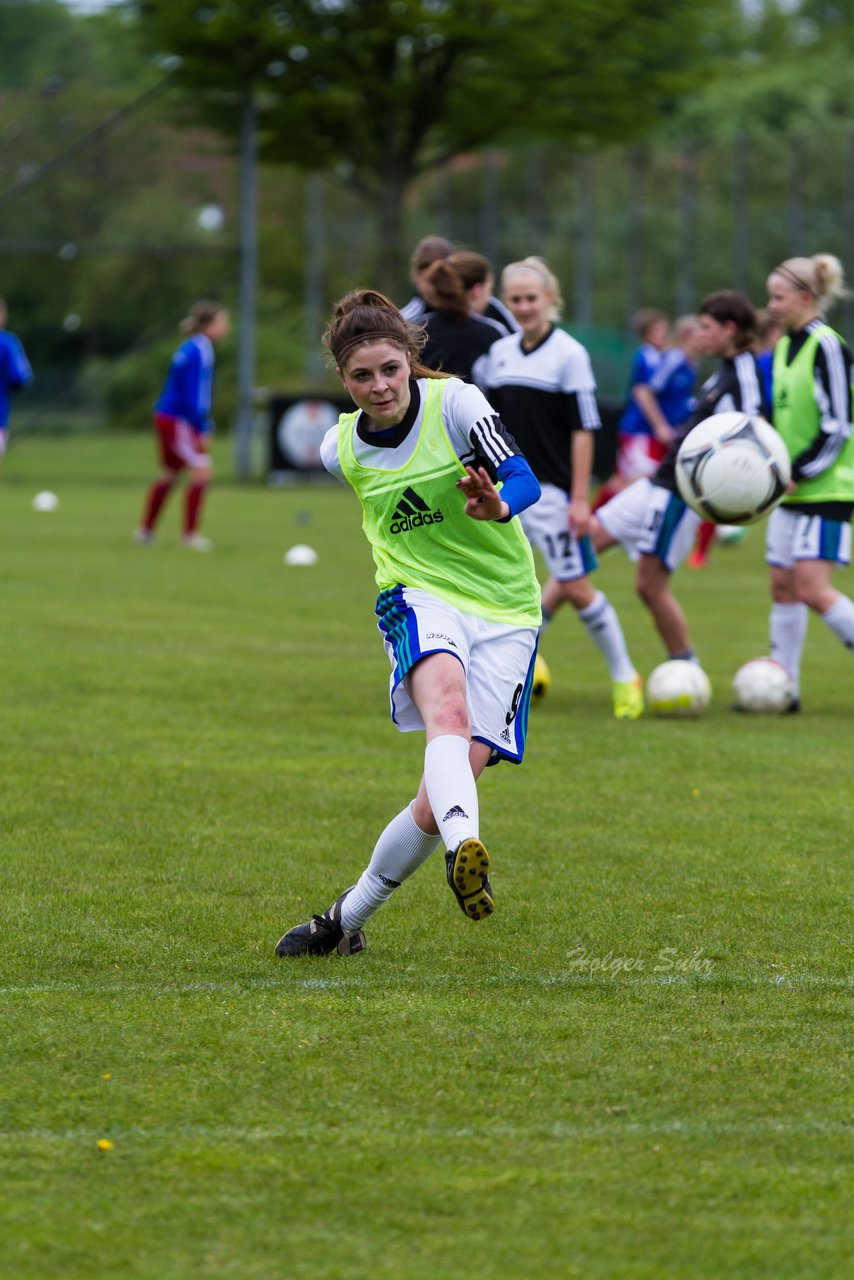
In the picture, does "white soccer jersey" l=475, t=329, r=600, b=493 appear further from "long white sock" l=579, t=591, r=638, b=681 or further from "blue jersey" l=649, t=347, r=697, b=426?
"blue jersey" l=649, t=347, r=697, b=426

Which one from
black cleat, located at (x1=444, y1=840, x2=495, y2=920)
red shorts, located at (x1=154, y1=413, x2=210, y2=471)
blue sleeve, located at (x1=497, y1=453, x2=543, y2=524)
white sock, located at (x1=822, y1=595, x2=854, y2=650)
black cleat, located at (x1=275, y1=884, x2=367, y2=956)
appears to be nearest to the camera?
black cleat, located at (x1=444, y1=840, x2=495, y2=920)

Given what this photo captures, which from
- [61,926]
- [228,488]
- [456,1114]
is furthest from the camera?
[228,488]

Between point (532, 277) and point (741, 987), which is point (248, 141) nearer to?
point (532, 277)

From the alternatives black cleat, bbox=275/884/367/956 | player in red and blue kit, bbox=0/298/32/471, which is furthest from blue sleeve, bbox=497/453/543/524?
player in red and blue kit, bbox=0/298/32/471

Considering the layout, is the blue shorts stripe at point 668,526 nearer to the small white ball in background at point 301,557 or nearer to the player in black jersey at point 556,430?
the player in black jersey at point 556,430

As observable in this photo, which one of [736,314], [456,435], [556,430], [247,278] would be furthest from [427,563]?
[247,278]

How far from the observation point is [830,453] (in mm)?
8820

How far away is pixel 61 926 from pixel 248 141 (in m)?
26.8

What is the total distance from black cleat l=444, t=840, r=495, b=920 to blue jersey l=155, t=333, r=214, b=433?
44.2 feet

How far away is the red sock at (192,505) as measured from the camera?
58.1 feet

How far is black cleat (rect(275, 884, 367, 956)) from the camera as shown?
4.97 metres

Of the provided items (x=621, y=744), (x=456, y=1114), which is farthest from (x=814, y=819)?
(x=456, y=1114)

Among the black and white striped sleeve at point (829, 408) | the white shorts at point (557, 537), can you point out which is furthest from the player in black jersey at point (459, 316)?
the black and white striped sleeve at point (829, 408)

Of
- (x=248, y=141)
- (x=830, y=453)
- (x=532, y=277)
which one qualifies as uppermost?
(x=248, y=141)
